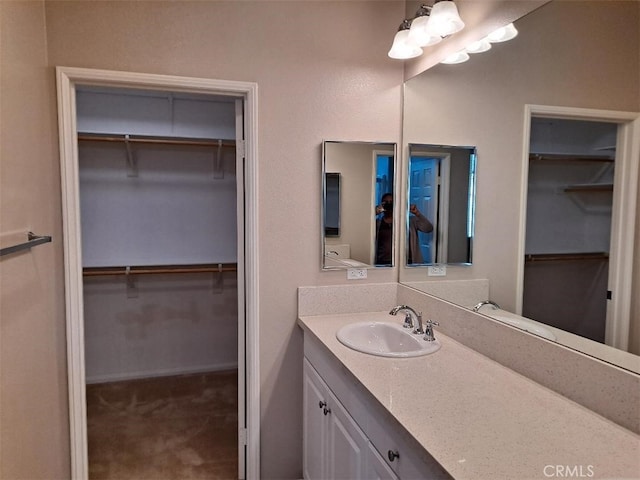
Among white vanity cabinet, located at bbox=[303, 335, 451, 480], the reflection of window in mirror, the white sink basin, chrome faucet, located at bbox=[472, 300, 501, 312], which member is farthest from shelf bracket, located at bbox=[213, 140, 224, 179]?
chrome faucet, located at bbox=[472, 300, 501, 312]

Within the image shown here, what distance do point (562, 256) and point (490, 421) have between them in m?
0.59

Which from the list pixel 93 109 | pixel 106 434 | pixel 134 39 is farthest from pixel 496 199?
pixel 93 109

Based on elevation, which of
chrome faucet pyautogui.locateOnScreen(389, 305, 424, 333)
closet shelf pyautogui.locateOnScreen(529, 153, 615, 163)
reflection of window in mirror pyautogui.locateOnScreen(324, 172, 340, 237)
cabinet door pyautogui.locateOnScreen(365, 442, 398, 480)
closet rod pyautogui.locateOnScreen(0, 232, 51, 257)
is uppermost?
closet shelf pyautogui.locateOnScreen(529, 153, 615, 163)

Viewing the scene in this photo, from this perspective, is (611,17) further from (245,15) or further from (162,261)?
(162,261)

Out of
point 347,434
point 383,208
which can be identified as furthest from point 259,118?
point 347,434

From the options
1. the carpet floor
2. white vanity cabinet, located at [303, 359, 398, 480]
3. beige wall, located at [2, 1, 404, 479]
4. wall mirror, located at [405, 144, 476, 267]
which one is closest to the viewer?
white vanity cabinet, located at [303, 359, 398, 480]

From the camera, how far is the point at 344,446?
1.52 metres

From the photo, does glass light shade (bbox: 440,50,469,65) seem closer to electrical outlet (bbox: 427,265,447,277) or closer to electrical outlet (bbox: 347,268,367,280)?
electrical outlet (bbox: 427,265,447,277)

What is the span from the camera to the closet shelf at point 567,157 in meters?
1.18

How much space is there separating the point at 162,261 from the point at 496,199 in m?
2.67

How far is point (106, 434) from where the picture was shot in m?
2.60

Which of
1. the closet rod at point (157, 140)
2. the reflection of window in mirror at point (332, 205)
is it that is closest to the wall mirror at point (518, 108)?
the reflection of window in mirror at point (332, 205)

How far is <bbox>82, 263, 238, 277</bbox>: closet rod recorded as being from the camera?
317cm

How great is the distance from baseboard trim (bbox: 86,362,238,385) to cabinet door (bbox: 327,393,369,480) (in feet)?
7.10
